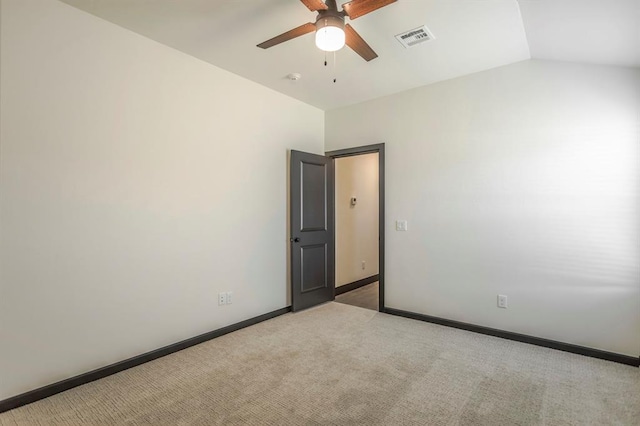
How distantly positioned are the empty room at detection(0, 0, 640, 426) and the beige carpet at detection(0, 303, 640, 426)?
2 centimetres

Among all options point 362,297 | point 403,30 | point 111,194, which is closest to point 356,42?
point 403,30

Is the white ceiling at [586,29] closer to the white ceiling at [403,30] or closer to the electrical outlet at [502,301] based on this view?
the white ceiling at [403,30]

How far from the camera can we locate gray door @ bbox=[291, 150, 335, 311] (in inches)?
156

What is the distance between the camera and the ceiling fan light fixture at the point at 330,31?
185 cm

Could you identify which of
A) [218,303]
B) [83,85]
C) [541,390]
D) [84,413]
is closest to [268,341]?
[218,303]

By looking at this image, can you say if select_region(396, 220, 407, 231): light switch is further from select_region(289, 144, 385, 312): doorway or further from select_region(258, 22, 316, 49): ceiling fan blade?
select_region(258, 22, 316, 49): ceiling fan blade

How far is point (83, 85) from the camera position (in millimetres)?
2332

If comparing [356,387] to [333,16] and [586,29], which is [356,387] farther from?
[586,29]

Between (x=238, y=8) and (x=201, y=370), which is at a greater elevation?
(x=238, y=8)

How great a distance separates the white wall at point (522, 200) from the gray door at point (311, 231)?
0.87 metres

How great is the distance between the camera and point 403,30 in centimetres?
248

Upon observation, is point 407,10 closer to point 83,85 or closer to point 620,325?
point 83,85

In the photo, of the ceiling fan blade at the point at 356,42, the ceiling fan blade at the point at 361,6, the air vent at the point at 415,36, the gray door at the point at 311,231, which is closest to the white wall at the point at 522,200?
the gray door at the point at 311,231

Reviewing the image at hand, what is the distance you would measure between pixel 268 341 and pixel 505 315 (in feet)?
7.70
